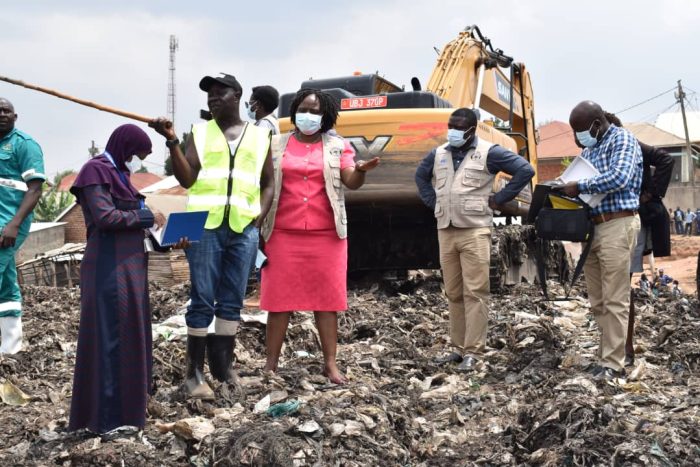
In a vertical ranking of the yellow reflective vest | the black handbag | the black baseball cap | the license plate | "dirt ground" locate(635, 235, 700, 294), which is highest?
the license plate

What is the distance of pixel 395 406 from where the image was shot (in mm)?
5449

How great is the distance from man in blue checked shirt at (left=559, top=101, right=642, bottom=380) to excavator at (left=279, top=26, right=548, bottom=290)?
3.09 meters

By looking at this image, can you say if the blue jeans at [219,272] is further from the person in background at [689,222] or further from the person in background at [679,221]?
the person in background at [679,221]

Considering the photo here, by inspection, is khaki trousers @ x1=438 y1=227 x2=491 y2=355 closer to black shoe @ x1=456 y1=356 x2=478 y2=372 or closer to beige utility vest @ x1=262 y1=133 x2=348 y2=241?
black shoe @ x1=456 y1=356 x2=478 y2=372

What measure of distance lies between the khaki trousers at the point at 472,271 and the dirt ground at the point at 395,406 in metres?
0.25

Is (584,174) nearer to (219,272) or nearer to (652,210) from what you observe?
(652,210)

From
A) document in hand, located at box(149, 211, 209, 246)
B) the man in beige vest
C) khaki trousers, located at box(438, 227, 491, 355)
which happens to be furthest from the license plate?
document in hand, located at box(149, 211, 209, 246)

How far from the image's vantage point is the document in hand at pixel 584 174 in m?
6.52

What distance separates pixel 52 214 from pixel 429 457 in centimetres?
4171

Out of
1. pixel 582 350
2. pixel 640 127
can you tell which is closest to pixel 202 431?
Answer: pixel 582 350

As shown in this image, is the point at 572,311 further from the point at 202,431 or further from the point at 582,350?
the point at 202,431

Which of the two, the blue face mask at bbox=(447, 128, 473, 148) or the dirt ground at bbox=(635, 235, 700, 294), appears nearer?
the blue face mask at bbox=(447, 128, 473, 148)

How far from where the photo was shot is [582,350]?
7.89m

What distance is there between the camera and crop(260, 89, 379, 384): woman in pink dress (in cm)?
630
